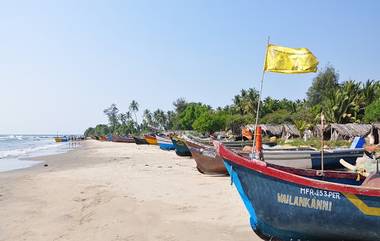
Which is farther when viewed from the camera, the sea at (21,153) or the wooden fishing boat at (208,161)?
the sea at (21,153)

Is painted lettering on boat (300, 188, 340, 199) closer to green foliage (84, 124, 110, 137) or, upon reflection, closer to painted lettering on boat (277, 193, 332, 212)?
painted lettering on boat (277, 193, 332, 212)

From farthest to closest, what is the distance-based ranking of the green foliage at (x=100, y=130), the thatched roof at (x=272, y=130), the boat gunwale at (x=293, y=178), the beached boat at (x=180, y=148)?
the green foliage at (x=100, y=130)
the thatched roof at (x=272, y=130)
the beached boat at (x=180, y=148)
the boat gunwale at (x=293, y=178)

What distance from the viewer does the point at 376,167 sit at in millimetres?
7266

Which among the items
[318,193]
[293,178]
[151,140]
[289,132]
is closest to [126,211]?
[293,178]

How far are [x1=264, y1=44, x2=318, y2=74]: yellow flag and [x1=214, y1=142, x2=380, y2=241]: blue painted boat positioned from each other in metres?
2.30

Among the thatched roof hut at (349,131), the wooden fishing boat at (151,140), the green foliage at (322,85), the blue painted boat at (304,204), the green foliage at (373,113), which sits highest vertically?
the green foliage at (322,85)

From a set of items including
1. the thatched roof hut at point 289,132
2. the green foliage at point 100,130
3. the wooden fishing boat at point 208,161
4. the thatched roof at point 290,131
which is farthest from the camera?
the green foliage at point 100,130

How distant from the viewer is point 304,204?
6492 millimetres

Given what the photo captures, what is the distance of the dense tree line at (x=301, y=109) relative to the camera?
49.0 meters

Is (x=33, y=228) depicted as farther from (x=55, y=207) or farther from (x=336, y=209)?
(x=336, y=209)

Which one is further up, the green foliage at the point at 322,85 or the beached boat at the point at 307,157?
the green foliage at the point at 322,85

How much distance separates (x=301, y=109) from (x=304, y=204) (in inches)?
2347

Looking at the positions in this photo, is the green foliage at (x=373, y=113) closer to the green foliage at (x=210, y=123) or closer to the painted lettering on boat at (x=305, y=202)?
the green foliage at (x=210, y=123)

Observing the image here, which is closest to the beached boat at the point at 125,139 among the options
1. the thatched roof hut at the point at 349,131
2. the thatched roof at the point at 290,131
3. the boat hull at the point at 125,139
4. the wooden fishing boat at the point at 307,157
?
the boat hull at the point at 125,139
